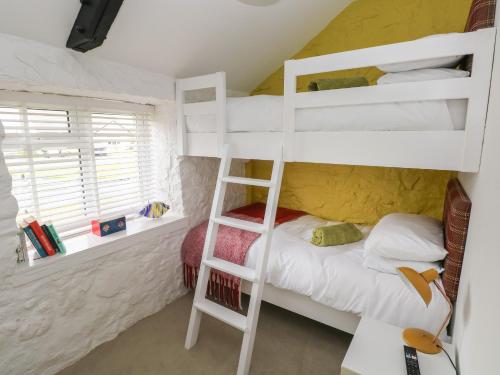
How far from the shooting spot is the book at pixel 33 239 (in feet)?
5.37

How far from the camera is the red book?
1659 mm

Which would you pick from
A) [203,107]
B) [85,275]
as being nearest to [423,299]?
[203,107]

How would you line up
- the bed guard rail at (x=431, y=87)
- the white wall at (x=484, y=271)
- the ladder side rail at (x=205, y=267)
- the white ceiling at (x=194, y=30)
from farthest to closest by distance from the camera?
the ladder side rail at (x=205, y=267) < the white ceiling at (x=194, y=30) < the bed guard rail at (x=431, y=87) < the white wall at (x=484, y=271)

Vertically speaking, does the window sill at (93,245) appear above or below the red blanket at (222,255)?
above

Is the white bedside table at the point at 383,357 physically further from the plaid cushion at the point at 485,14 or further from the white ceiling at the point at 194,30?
the white ceiling at the point at 194,30

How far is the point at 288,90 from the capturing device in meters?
1.67

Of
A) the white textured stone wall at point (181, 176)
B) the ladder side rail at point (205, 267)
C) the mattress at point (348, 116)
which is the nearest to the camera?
the mattress at point (348, 116)

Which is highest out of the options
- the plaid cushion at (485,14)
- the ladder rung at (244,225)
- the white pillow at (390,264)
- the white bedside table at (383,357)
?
the plaid cushion at (485,14)

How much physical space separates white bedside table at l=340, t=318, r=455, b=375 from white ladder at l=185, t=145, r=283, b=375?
1.97 feet

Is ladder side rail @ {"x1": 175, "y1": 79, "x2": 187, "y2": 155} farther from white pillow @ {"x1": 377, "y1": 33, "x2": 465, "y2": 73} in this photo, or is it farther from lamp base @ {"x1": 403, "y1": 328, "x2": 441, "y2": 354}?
lamp base @ {"x1": 403, "y1": 328, "x2": 441, "y2": 354}

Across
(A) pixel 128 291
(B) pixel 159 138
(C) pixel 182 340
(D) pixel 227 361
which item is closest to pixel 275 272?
(D) pixel 227 361

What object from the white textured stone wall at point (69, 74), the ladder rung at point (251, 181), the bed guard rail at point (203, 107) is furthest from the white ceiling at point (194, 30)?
the ladder rung at point (251, 181)

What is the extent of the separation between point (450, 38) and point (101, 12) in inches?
63.1

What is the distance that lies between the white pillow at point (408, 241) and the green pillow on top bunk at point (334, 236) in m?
0.29
